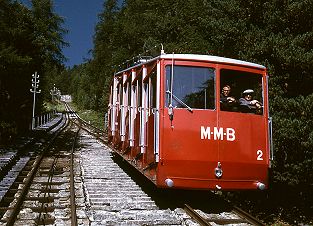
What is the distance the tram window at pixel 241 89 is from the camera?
8312 mm

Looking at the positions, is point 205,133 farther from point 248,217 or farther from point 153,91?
point 248,217

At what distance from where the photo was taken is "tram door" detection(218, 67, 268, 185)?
800cm

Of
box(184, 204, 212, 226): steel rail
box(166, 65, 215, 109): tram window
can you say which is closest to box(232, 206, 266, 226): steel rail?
box(184, 204, 212, 226): steel rail

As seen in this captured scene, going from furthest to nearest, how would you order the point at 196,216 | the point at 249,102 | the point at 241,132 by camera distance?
the point at 249,102 < the point at 241,132 < the point at 196,216

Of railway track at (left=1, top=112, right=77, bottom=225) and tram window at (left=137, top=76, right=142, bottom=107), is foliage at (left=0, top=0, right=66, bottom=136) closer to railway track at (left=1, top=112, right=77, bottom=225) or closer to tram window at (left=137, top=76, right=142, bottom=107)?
railway track at (left=1, top=112, right=77, bottom=225)

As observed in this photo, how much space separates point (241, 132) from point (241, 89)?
989 mm

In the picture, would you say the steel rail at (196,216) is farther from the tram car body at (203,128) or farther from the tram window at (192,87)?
the tram window at (192,87)

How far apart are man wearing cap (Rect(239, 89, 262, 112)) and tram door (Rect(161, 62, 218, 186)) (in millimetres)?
717

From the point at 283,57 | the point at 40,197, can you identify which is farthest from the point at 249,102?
the point at 283,57

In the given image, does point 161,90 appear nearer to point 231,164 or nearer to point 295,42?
point 231,164

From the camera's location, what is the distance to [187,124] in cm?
792

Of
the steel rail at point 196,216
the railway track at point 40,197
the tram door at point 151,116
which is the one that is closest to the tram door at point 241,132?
the steel rail at point 196,216

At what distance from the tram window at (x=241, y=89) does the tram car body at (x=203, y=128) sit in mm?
21

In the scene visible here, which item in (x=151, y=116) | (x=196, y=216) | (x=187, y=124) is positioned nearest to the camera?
(x=196, y=216)
